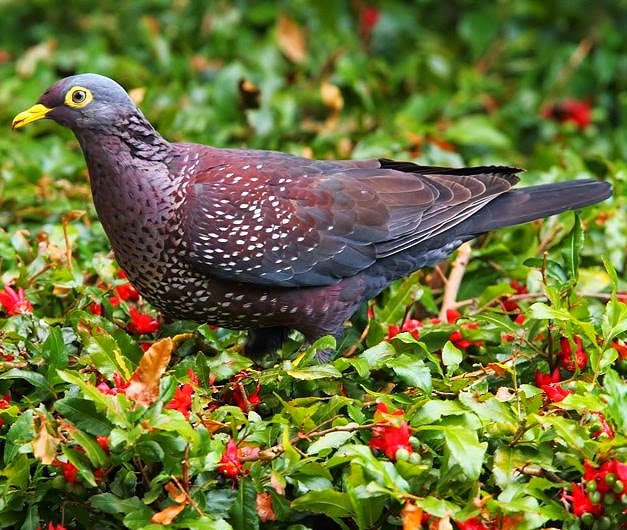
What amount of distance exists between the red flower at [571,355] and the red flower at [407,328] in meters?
0.56

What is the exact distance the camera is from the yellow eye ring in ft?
13.8

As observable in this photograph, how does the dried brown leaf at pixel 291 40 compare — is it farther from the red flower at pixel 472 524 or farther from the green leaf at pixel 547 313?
the red flower at pixel 472 524

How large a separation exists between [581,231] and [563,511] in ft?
4.59

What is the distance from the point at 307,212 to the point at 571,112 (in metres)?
→ 3.90

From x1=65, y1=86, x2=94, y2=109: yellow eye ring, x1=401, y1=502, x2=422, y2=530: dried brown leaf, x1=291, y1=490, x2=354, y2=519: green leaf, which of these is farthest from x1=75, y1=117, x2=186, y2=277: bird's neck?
x1=401, y1=502, x2=422, y2=530: dried brown leaf

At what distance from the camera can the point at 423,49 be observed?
27.3ft

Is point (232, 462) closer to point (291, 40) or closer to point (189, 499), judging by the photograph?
point (189, 499)

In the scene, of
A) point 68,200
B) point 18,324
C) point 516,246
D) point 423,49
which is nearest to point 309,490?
point 18,324

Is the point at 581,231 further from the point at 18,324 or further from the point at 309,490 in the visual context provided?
the point at 18,324

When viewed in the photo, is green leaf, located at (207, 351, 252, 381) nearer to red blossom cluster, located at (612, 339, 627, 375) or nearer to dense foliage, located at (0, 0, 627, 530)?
dense foliage, located at (0, 0, 627, 530)

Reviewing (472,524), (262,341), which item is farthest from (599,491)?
(262,341)

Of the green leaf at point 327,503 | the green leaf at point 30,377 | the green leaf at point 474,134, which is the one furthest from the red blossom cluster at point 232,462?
the green leaf at point 474,134

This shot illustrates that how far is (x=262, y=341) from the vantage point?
15.7 feet

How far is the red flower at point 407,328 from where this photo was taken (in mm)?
4516
